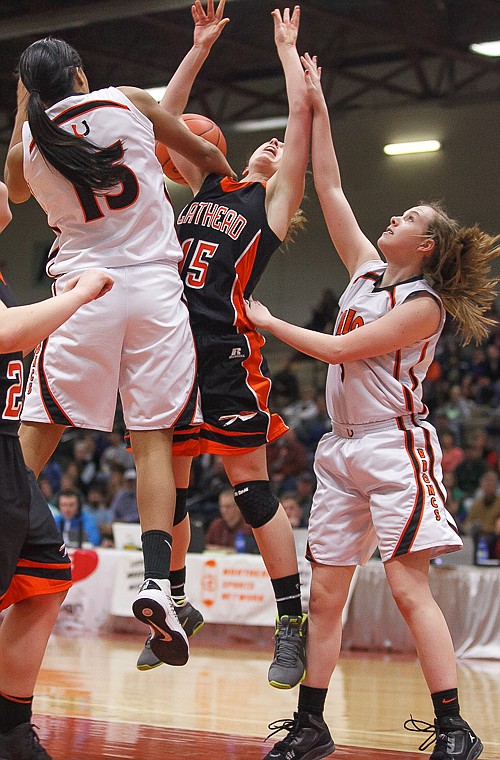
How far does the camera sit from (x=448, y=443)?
44.6 feet

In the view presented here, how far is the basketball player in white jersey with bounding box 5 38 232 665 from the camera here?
3.81 metres

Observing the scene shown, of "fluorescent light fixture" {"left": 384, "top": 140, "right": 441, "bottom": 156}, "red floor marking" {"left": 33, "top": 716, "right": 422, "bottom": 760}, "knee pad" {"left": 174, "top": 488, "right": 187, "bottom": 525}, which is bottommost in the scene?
"red floor marking" {"left": 33, "top": 716, "right": 422, "bottom": 760}

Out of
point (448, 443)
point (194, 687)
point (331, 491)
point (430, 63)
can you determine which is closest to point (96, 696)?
point (194, 687)

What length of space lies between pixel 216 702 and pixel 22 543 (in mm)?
3253

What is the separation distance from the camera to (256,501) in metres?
4.34

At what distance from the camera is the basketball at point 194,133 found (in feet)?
15.7

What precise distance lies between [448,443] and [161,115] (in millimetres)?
10155

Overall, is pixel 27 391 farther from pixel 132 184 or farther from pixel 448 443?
pixel 448 443

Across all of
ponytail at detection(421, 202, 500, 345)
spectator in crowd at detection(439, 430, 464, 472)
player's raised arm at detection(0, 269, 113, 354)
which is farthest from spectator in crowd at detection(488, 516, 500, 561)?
player's raised arm at detection(0, 269, 113, 354)

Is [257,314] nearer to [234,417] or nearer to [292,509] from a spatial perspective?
[234,417]

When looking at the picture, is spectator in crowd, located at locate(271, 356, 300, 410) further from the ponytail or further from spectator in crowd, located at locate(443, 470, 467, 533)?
the ponytail

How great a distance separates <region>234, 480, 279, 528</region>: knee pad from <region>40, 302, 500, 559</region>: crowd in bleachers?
594 cm

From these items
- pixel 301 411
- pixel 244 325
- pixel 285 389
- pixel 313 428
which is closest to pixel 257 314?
pixel 244 325

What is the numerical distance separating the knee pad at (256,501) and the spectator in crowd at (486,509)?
6943mm
